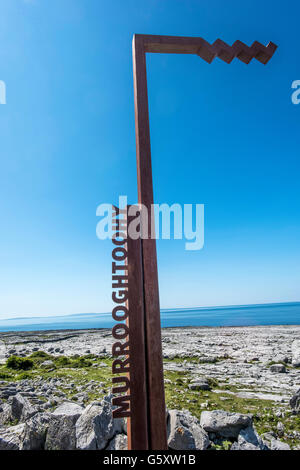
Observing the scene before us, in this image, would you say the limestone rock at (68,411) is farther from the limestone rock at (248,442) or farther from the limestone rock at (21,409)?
the limestone rock at (248,442)

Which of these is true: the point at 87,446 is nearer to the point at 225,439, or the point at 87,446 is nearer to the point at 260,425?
the point at 225,439

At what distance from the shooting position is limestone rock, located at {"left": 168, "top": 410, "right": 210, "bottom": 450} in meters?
3.69

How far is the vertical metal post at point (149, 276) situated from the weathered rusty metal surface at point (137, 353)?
2.2 inches

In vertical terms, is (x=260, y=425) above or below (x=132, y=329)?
below

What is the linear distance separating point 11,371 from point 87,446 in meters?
7.96

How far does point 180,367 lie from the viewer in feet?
31.3

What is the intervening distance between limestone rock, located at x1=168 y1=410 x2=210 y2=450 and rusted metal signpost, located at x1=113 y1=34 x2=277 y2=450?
1.53 meters

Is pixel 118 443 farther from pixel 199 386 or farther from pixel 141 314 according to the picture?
pixel 199 386

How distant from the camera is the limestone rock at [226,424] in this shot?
3.94 metres

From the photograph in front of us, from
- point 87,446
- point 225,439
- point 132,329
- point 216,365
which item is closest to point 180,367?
point 216,365

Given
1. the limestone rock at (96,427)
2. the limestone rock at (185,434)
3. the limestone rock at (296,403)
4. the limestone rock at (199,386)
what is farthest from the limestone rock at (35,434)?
the limestone rock at (296,403)

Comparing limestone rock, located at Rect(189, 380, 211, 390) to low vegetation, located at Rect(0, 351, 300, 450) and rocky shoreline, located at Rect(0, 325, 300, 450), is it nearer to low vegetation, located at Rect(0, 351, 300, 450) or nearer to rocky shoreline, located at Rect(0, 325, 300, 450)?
rocky shoreline, located at Rect(0, 325, 300, 450)

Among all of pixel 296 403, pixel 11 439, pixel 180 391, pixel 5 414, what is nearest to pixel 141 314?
pixel 11 439

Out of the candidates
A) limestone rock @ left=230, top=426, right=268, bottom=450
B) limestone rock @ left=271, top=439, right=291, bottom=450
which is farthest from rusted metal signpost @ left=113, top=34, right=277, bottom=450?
limestone rock @ left=271, top=439, right=291, bottom=450
